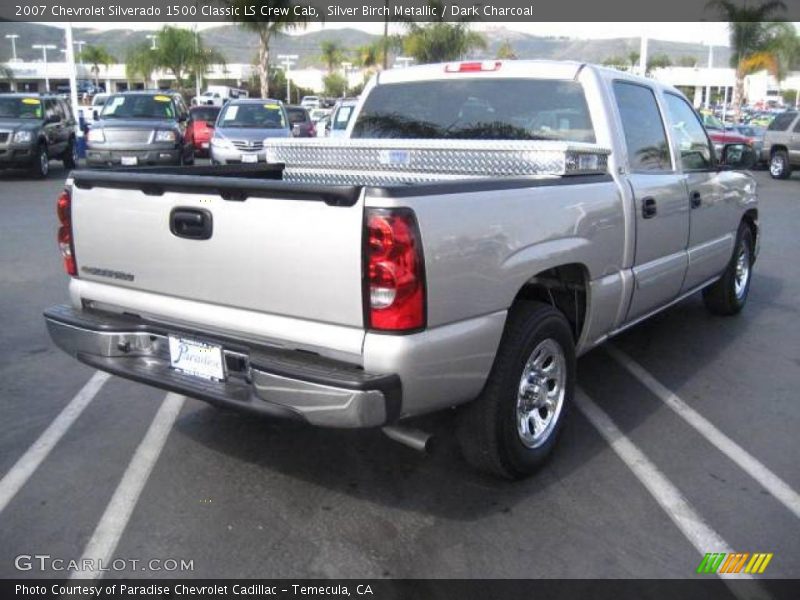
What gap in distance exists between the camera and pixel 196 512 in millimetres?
3422

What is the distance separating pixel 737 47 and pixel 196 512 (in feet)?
124

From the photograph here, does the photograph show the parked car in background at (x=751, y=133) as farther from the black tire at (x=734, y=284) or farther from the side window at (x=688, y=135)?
the side window at (x=688, y=135)

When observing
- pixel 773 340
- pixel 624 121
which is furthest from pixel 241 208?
pixel 773 340

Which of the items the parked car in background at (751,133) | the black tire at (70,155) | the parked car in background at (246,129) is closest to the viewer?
the parked car in background at (246,129)

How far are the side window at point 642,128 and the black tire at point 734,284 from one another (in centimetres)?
179

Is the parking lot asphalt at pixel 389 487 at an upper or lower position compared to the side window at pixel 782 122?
lower

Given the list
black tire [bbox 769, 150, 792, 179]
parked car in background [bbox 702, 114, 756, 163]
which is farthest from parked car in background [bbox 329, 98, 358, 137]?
black tire [bbox 769, 150, 792, 179]

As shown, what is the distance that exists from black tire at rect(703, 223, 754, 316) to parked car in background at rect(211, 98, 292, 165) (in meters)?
11.6

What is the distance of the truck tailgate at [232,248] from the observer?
2.95 m

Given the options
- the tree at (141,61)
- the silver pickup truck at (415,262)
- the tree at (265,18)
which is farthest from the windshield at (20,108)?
the tree at (141,61)

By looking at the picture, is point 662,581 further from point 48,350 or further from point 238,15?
point 238,15

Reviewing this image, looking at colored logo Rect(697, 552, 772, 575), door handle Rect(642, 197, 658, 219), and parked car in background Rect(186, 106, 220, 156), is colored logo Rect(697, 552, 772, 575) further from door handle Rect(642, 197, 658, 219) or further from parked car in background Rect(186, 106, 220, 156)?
parked car in background Rect(186, 106, 220, 156)

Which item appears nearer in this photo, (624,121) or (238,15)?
(624,121)

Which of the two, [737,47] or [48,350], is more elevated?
[737,47]
